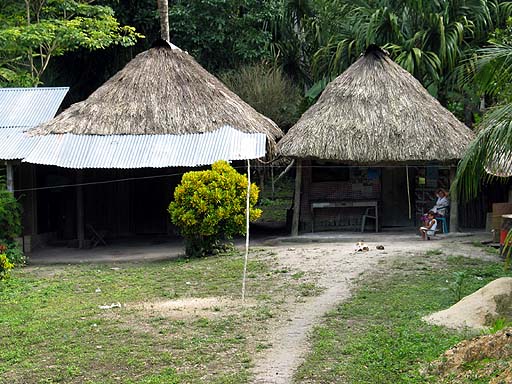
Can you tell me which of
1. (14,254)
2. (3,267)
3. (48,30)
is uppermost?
(48,30)

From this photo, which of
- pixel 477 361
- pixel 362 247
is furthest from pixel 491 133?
pixel 362 247

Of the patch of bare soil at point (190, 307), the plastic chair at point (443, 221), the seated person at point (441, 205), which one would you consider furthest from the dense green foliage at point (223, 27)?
the patch of bare soil at point (190, 307)

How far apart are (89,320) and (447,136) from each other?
9.61 metres

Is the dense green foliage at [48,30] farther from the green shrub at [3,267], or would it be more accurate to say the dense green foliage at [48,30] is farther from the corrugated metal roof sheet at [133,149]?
the green shrub at [3,267]

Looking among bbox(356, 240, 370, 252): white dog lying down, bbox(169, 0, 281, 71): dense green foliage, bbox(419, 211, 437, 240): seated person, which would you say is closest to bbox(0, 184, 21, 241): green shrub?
bbox(356, 240, 370, 252): white dog lying down

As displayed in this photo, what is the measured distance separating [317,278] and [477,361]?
5.84 meters

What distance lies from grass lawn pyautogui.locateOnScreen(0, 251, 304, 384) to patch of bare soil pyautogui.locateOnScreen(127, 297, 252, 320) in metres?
0.04

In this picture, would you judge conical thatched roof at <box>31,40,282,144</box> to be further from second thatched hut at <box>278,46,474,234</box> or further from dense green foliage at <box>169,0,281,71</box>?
dense green foliage at <box>169,0,281,71</box>

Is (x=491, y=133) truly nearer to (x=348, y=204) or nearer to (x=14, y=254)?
(x=348, y=204)

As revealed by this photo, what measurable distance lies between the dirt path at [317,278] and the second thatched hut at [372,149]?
72.9 inches

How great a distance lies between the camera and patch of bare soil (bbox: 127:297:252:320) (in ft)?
33.6

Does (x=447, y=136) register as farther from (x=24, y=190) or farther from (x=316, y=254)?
(x=24, y=190)

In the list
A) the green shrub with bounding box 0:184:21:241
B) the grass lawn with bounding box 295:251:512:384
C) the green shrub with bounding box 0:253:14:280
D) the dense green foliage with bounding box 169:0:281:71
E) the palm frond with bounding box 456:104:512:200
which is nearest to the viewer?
the grass lawn with bounding box 295:251:512:384

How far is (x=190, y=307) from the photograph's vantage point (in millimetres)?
10727
